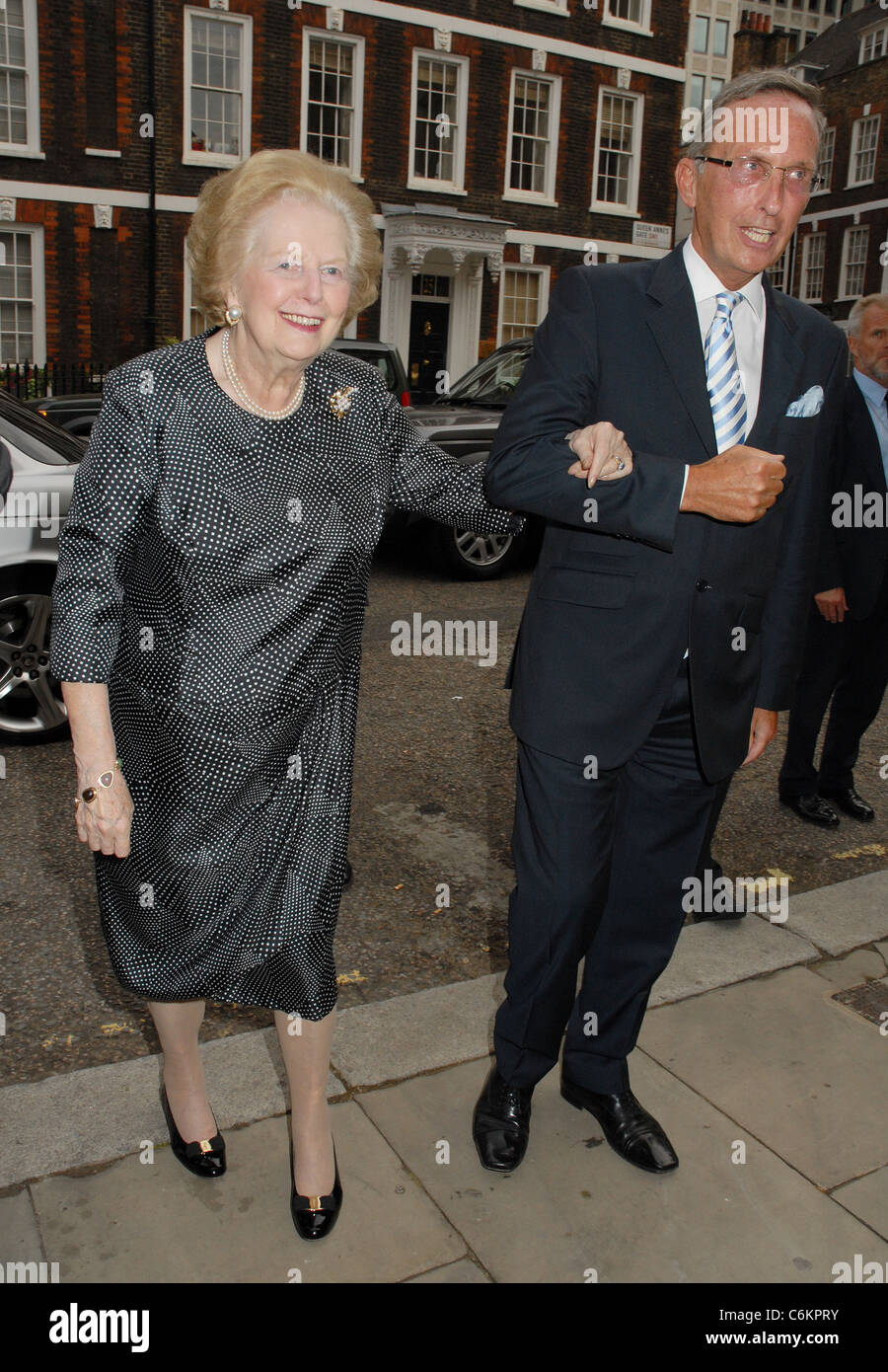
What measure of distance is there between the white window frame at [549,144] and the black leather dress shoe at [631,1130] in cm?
2206

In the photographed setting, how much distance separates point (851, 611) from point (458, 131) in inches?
770

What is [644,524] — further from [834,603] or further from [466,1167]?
[834,603]

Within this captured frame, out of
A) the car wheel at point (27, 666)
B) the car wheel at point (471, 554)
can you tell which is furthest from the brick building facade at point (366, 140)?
the car wheel at point (27, 666)

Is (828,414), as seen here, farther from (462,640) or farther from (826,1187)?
(462,640)

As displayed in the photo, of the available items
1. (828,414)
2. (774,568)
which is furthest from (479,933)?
(828,414)

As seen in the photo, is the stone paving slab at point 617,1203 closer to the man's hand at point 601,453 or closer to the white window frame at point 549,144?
the man's hand at point 601,453

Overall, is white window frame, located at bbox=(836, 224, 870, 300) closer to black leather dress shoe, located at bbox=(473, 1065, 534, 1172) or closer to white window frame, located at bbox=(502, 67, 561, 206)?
white window frame, located at bbox=(502, 67, 561, 206)

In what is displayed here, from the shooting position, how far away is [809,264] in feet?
127

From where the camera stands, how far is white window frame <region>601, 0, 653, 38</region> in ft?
74.0

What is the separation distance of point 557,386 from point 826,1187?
73.0 inches

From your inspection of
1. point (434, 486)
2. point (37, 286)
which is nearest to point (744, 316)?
point (434, 486)

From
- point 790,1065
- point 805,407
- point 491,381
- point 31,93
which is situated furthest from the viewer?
point 31,93

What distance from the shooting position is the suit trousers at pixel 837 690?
4879 mm

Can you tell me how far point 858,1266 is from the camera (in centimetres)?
232
